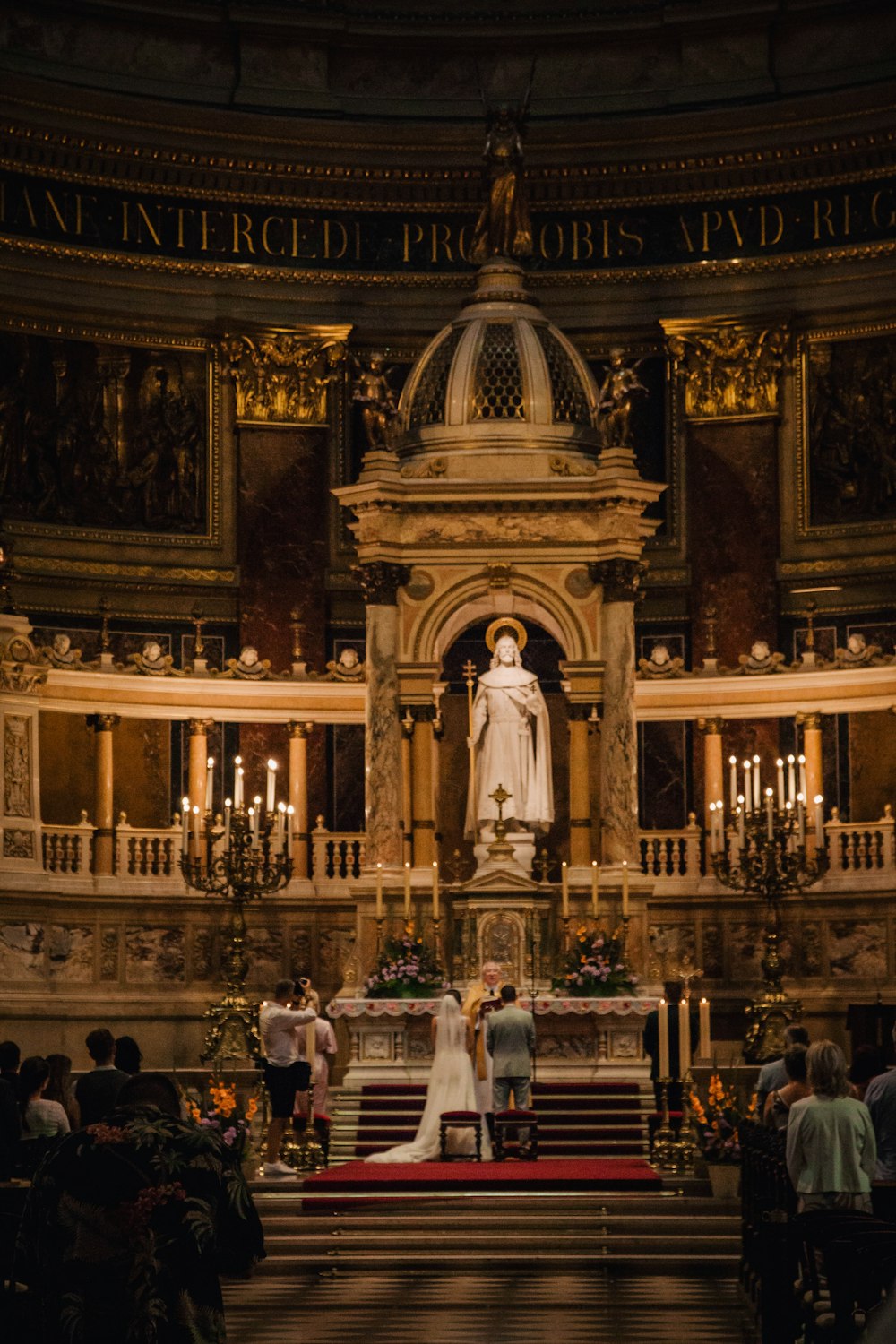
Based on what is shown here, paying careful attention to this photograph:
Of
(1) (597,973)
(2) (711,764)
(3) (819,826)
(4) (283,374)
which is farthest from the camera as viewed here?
(4) (283,374)

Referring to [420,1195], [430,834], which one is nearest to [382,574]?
[430,834]

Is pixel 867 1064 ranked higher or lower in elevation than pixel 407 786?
lower

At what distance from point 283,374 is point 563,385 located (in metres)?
5.75

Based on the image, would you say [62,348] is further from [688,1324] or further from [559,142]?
[688,1324]

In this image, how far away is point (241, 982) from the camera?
24891 millimetres

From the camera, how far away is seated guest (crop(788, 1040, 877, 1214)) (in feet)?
42.6

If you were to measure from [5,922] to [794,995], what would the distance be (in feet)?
26.7

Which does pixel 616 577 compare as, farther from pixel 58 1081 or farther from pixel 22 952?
pixel 58 1081

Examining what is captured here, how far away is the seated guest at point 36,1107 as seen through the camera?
47.6ft

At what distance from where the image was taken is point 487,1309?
1600 cm

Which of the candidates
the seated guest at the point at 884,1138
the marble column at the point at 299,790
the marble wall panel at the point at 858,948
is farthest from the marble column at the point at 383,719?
the seated guest at the point at 884,1138

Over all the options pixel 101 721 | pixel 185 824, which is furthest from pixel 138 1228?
Answer: pixel 101 721

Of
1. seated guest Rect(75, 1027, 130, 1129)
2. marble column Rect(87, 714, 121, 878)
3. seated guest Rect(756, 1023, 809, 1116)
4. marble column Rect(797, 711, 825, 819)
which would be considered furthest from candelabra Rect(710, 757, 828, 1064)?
seated guest Rect(75, 1027, 130, 1129)

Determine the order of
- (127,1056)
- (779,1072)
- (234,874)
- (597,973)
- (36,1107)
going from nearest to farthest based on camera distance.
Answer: (127,1056), (36,1107), (779,1072), (597,973), (234,874)
